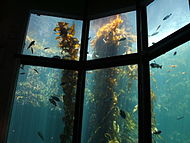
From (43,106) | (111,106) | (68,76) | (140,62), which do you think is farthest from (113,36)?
(43,106)

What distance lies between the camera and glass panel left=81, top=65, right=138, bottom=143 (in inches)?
93.4

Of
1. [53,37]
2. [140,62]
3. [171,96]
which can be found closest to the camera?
[171,96]

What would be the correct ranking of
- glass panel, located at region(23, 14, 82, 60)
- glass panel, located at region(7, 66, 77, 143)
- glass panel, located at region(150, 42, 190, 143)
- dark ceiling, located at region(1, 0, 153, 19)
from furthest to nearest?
dark ceiling, located at region(1, 0, 153, 19), glass panel, located at region(23, 14, 82, 60), glass panel, located at region(7, 66, 77, 143), glass panel, located at region(150, 42, 190, 143)

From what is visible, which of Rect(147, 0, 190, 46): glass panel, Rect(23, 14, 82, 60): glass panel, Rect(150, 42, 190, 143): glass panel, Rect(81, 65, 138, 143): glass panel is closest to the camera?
Rect(150, 42, 190, 143): glass panel

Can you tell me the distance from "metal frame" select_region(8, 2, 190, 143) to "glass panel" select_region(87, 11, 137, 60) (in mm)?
92

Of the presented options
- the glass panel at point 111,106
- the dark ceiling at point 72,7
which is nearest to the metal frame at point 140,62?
the glass panel at point 111,106

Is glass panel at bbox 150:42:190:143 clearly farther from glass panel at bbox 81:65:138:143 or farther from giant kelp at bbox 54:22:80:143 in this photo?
giant kelp at bbox 54:22:80:143

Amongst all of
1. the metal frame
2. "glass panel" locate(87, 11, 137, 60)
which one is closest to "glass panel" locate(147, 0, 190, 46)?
the metal frame

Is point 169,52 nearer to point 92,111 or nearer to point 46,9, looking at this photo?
point 92,111

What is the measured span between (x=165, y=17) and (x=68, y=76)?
1612 millimetres

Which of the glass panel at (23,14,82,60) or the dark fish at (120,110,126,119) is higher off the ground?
the glass panel at (23,14,82,60)

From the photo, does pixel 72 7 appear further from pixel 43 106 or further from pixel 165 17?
pixel 43 106

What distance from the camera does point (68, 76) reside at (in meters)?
2.89

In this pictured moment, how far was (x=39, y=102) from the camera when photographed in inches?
108
